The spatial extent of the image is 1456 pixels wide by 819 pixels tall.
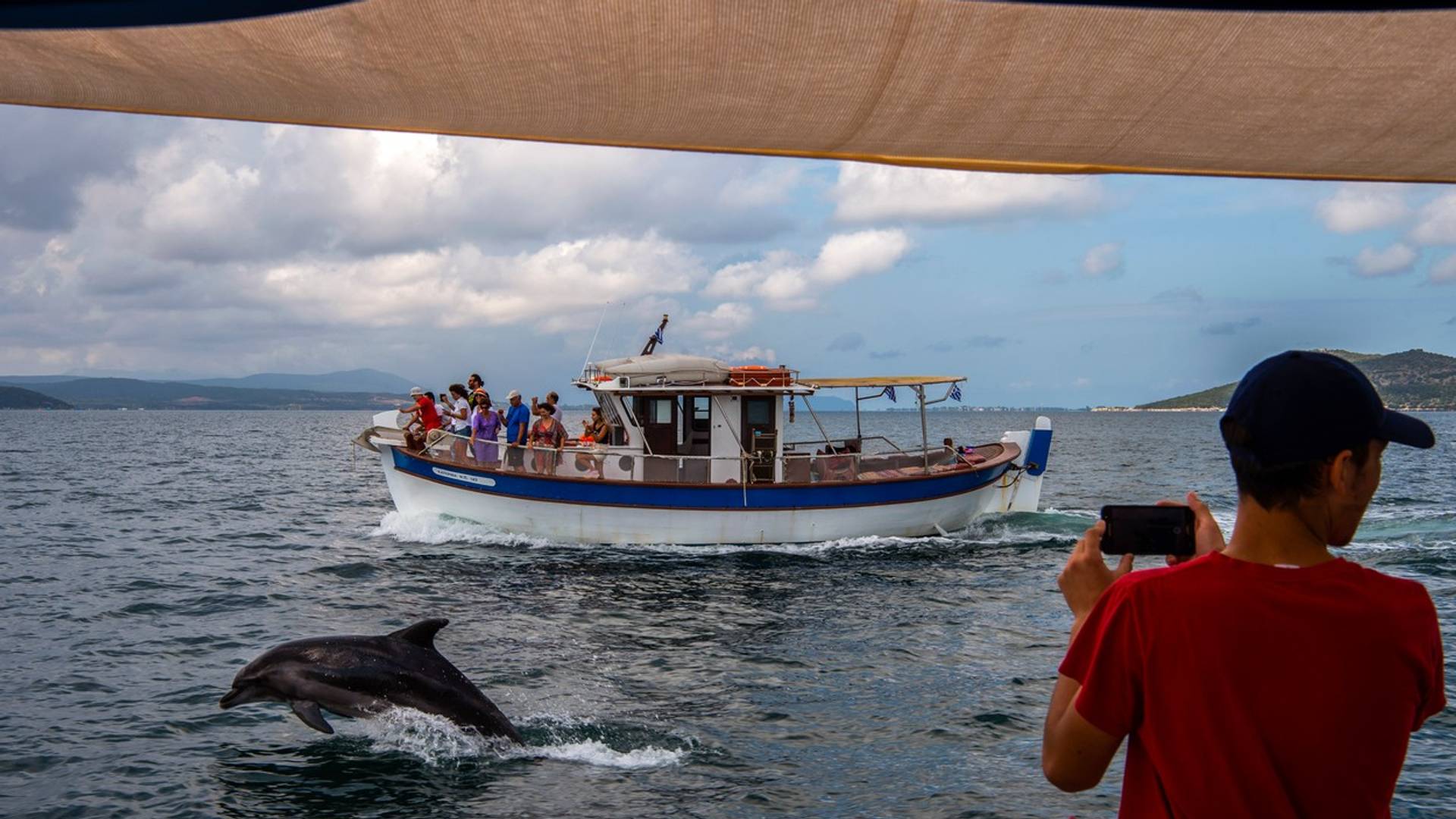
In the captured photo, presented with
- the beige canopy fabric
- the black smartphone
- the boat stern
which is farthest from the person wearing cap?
the black smartphone

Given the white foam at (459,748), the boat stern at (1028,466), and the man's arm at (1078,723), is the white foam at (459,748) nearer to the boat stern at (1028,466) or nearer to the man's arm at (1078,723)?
the man's arm at (1078,723)

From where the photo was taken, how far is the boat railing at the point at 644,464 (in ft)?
65.0

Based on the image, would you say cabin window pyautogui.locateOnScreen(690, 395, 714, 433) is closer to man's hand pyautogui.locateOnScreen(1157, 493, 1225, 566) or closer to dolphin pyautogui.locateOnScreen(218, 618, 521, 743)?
dolphin pyautogui.locateOnScreen(218, 618, 521, 743)

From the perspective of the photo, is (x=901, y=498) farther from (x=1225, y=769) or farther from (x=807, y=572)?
(x=1225, y=769)

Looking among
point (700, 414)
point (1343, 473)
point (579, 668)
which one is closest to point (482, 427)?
point (700, 414)

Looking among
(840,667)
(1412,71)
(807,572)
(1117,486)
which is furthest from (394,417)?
(1117,486)

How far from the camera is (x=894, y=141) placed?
3.98m

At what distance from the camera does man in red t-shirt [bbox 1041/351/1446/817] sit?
1.94 metres

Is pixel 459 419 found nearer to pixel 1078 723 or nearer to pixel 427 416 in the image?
pixel 427 416

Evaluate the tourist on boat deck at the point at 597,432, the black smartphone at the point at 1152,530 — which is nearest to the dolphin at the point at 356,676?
the black smartphone at the point at 1152,530

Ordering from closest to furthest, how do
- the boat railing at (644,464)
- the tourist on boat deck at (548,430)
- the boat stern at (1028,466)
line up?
the boat railing at (644,464) < the tourist on boat deck at (548,430) < the boat stern at (1028,466)

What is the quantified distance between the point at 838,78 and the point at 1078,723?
6.75ft

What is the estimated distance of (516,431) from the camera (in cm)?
2038

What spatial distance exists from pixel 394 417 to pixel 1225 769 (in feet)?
74.8
